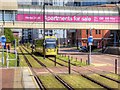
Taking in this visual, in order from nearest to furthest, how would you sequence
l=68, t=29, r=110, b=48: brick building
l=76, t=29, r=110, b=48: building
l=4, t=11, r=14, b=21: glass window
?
l=4, t=11, r=14, b=21: glass window, l=76, t=29, r=110, b=48: building, l=68, t=29, r=110, b=48: brick building

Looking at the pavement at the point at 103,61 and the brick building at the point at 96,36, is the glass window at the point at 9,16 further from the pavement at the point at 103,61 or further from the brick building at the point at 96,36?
the brick building at the point at 96,36

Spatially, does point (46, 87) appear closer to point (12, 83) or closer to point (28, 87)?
point (28, 87)

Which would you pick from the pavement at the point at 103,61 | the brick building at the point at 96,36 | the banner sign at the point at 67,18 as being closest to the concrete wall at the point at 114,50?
the banner sign at the point at 67,18

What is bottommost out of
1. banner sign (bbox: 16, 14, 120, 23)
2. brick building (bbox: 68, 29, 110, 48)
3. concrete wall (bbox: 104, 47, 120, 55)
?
concrete wall (bbox: 104, 47, 120, 55)

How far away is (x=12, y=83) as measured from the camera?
19.0 meters

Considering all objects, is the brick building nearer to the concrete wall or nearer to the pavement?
the concrete wall

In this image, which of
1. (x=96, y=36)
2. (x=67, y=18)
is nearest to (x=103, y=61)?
(x=67, y=18)

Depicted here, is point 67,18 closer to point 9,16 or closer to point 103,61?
point 9,16

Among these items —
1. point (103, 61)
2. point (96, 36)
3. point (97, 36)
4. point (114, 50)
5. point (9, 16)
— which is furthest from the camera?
Answer: point (97, 36)

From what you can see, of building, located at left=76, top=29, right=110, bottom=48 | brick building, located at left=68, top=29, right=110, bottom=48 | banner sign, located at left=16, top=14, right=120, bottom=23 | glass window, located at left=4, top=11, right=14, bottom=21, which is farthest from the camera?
brick building, located at left=68, top=29, right=110, bottom=48

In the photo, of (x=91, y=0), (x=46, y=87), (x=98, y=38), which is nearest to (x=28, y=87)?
(x=46, y=87)

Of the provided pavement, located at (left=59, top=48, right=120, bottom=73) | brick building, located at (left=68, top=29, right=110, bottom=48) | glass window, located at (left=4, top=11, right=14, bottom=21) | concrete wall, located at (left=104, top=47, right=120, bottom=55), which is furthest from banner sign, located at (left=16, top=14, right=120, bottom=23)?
brick building, located at (left=68, top=29, right=110, bottom=48)

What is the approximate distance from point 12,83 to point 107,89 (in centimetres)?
534

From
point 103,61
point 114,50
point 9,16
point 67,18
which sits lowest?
point 114,50
